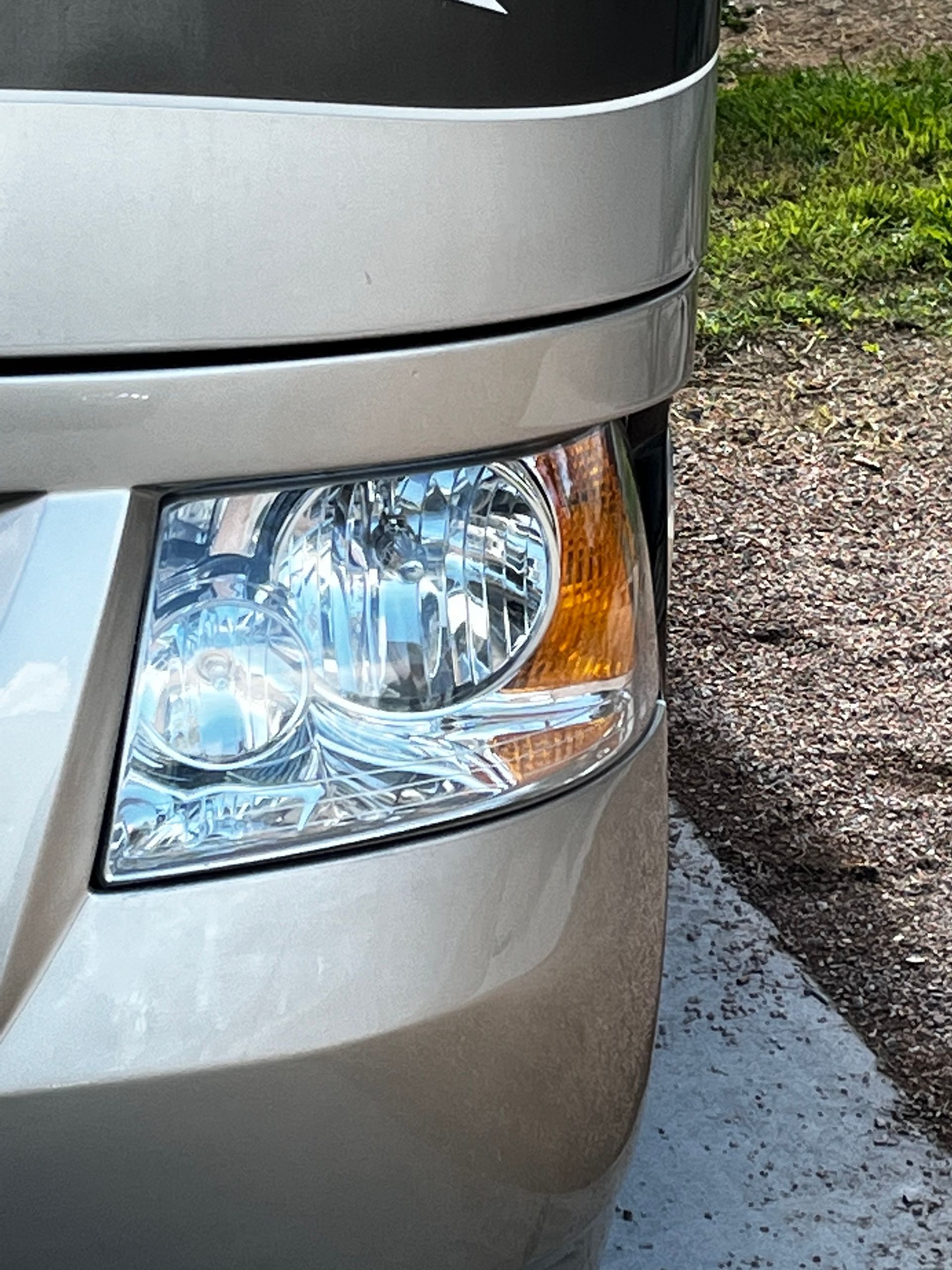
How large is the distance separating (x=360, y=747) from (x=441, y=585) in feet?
0.46

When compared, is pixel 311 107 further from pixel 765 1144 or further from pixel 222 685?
pixel 765 1144


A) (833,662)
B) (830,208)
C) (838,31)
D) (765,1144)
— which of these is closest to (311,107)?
(765,1144)

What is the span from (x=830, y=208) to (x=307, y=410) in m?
5.47

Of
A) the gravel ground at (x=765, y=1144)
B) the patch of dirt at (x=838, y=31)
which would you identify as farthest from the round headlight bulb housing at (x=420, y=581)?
the patch of dirt at (x=838, y=31)

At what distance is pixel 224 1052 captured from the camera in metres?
1.08

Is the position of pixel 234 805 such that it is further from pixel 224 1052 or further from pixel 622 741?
pixel 622 741

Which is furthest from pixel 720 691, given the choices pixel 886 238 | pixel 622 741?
pixel 886 238

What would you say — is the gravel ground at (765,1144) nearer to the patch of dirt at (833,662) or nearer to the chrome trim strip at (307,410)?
the patch of dirt at (833,662)

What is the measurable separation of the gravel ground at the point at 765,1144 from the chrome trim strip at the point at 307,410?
1252 mm

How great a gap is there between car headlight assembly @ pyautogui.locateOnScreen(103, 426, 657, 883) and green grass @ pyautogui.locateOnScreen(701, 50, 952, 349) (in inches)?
167

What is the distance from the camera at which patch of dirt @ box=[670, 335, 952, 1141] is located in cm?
278

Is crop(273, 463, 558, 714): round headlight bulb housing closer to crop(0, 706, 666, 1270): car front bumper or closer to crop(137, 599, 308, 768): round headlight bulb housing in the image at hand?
crop(137, 599, 308, 768): round headlight bulb housing

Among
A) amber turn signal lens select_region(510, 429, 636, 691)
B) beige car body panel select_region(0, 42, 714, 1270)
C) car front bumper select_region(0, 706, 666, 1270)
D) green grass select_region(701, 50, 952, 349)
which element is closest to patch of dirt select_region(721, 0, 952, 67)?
green grass select_region(701, 50, 952, 349)

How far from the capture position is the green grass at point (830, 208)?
552cm
